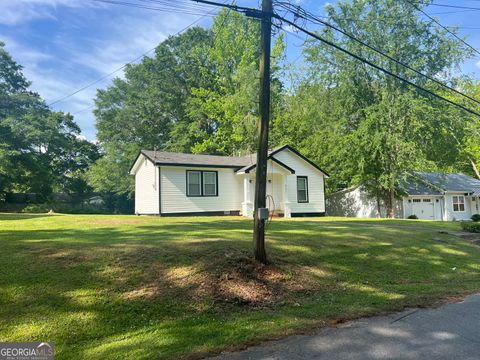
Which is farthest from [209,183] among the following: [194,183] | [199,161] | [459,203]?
[459,203]

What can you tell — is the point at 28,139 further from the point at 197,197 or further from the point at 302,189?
the point at 302,189

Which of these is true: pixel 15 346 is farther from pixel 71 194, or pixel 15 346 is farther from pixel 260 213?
pixel 71 194

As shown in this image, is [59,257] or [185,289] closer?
[185,289]

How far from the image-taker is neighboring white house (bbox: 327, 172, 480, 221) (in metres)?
31.0

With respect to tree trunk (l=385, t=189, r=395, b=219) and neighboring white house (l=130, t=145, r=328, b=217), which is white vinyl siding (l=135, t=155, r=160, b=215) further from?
tree trunk (l=385, t=189, r=395, b=219)

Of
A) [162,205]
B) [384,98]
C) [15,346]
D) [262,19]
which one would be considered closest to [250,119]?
[384,98]

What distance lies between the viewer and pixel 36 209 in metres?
31.6

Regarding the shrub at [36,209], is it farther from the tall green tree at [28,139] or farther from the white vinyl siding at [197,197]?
the white vinyl siding at [197,197]

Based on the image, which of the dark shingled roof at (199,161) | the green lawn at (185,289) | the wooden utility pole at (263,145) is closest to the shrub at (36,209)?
the dark shingled roof at (199,161)

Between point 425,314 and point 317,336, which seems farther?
point 425,314

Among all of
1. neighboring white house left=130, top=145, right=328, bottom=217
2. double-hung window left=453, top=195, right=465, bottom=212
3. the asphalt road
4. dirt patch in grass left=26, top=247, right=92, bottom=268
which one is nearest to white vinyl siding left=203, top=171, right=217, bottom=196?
neighboring white house left=130, top=145, right=328, bottom=217

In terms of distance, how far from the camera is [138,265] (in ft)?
22.6

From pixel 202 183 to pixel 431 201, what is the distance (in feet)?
70.5

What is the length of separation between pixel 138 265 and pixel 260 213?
8.42 feet
